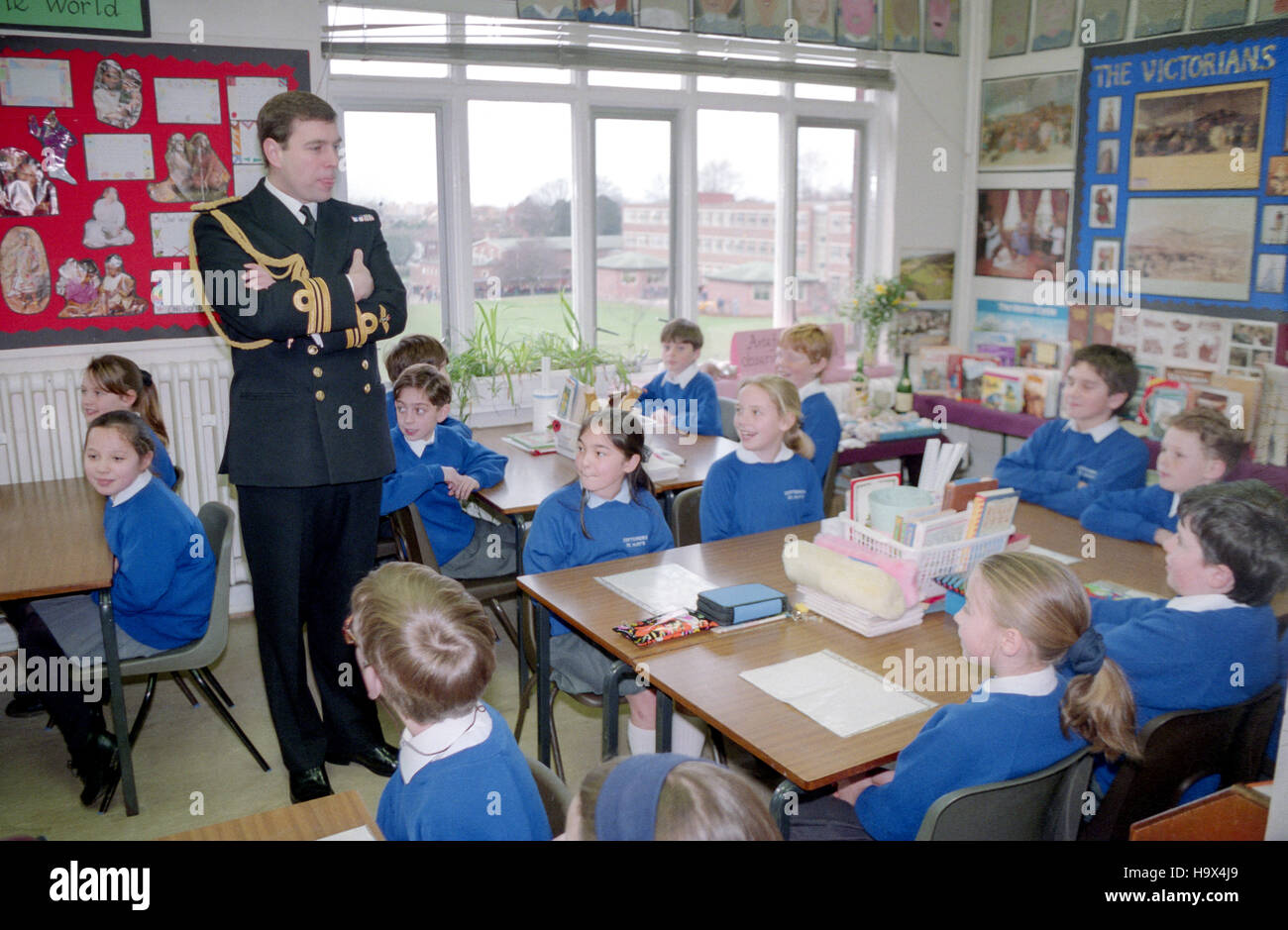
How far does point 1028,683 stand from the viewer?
1975 millimetres

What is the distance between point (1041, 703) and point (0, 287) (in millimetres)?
4097

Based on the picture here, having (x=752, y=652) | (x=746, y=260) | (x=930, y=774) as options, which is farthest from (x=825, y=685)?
(x=746, y=260)

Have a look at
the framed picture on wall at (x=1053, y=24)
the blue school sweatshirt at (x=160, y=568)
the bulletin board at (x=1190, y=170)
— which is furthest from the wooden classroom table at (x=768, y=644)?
the framed picture on wall at (x=1053, y=24)

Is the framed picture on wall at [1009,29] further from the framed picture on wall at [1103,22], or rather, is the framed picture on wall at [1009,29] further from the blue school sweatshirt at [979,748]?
the blue school sweatshirt at [979,748]

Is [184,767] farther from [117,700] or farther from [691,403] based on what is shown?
[691,403]

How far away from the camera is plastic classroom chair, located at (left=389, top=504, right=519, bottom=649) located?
11.5 ft

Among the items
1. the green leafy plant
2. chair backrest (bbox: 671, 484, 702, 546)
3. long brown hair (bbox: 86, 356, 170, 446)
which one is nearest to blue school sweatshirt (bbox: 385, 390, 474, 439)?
long brown hair (bbox: 86, 356, 170, 446)

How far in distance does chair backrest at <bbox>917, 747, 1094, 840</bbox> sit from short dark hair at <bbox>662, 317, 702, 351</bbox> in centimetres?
354

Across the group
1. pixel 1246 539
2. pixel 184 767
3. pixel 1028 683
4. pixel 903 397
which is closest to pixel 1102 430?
pixel 1246 539

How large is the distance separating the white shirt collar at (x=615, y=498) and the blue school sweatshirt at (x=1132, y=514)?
1.46 m

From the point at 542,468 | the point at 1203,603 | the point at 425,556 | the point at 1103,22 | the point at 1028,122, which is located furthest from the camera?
the point at 1028,122

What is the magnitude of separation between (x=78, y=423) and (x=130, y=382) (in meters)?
0.67

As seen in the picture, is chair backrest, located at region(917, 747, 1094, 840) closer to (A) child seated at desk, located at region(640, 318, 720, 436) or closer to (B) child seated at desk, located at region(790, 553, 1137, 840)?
(B) child seated at desk, located at region(790, 553, 1137, 840)

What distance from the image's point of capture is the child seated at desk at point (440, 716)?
66.5 inches
